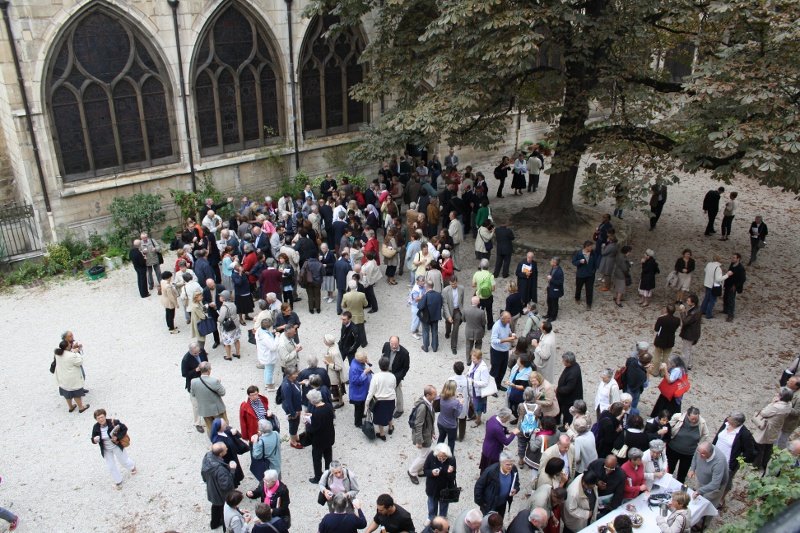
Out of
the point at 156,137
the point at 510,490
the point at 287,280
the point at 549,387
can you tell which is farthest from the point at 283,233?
the point at 510,490

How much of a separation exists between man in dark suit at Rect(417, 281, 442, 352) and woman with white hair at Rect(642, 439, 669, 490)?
5.27m

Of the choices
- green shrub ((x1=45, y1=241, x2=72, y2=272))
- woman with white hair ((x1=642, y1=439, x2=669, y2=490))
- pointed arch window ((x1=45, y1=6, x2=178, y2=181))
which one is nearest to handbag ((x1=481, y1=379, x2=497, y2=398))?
woman with white hair ((x1=642, y1=439, x2=669, y2=490))

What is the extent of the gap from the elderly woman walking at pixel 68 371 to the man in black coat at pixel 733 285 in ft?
42.8

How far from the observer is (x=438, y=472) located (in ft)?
28.3

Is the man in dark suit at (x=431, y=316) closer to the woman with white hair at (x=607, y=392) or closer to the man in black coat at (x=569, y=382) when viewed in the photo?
the man in black coat at (x=569, y=382)

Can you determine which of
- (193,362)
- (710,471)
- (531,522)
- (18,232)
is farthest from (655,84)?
(18,232)

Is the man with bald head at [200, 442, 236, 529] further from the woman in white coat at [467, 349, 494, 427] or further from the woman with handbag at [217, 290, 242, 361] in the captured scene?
the woman with handbag at [217, 290, 242, 361]

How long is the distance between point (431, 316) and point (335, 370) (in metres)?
2.70

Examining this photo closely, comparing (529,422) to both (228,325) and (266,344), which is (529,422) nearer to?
(266,344)

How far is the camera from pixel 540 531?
24.6 ft

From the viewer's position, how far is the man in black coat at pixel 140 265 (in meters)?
15.3

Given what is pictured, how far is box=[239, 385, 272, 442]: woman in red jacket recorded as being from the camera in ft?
32.2

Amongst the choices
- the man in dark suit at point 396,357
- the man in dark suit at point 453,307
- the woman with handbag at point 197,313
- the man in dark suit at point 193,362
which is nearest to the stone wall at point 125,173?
the woman with handbag at point 197,313

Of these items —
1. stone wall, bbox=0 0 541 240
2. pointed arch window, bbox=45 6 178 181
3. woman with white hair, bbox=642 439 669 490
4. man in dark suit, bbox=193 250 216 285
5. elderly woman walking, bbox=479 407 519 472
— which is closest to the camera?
woman with white hair, bbox=642 439 669 490
